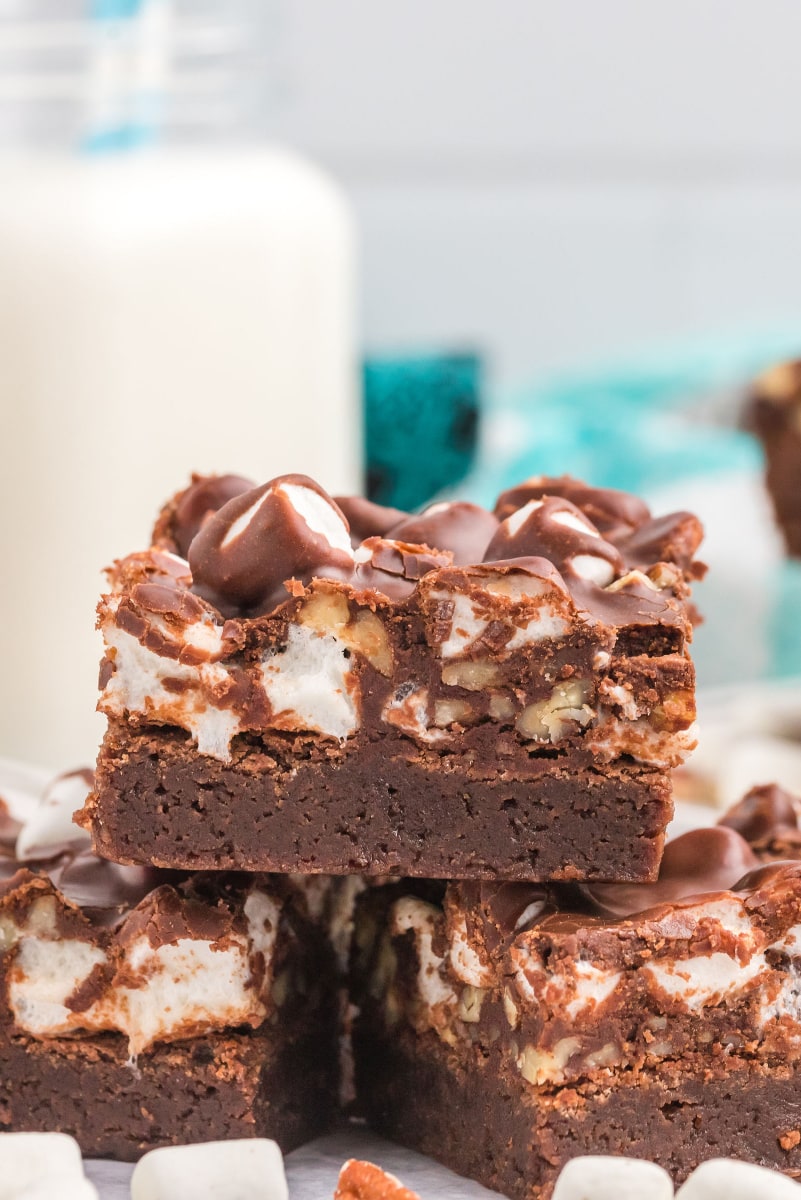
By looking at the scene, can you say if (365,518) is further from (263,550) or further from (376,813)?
(376,813)

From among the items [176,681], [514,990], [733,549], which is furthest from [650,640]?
[733,549]

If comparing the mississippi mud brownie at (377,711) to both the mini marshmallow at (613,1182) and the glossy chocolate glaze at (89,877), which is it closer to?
the glossy chocolate glaze at (89,877)

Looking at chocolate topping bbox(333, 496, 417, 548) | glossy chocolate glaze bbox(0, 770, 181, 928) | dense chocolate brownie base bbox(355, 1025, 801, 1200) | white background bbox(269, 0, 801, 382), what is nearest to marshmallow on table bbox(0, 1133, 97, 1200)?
glossy chocolate glaze bbox(0, 770, 181, 928)

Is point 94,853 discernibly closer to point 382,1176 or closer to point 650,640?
point 382,1176

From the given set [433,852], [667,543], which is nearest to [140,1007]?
[433,852]

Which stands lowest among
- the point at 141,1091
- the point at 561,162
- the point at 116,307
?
the point at 141,1091
